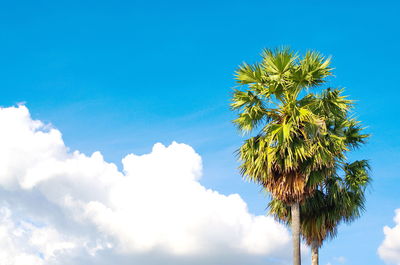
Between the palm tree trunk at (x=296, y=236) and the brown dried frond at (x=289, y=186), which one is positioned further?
the brown dried frond at (x=289, y=186)

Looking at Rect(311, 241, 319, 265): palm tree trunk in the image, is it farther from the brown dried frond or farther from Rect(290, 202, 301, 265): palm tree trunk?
the brown dried frond

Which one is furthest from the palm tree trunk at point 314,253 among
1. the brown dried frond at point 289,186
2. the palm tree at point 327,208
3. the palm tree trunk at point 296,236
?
the brown dried frond at point 289,186

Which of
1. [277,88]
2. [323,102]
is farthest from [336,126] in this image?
[277,88]

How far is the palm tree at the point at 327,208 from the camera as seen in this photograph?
83.5ft

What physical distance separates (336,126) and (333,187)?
288 centimetres

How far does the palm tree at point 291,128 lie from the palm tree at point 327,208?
2.68 m

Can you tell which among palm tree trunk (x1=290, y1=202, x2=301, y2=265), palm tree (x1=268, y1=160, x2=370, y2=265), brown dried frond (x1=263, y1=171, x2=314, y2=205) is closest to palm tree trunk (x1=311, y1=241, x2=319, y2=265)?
palm tree (x1=268, y1=160, x2=370, y2=265)

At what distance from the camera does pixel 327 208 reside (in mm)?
25594

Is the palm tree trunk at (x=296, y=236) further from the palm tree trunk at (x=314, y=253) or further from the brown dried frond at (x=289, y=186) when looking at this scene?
the palm tree trunk at (x=314, y=253)

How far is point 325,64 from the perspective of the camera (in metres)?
23.0

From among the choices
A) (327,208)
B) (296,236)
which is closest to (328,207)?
(327,208)

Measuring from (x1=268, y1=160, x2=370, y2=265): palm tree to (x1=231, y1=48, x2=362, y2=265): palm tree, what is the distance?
105 inches

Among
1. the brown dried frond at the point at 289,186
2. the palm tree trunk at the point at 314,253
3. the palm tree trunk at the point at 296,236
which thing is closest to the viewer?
the palm tree trunk at the point at 296,236

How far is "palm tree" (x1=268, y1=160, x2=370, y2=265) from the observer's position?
25438 millimetres
